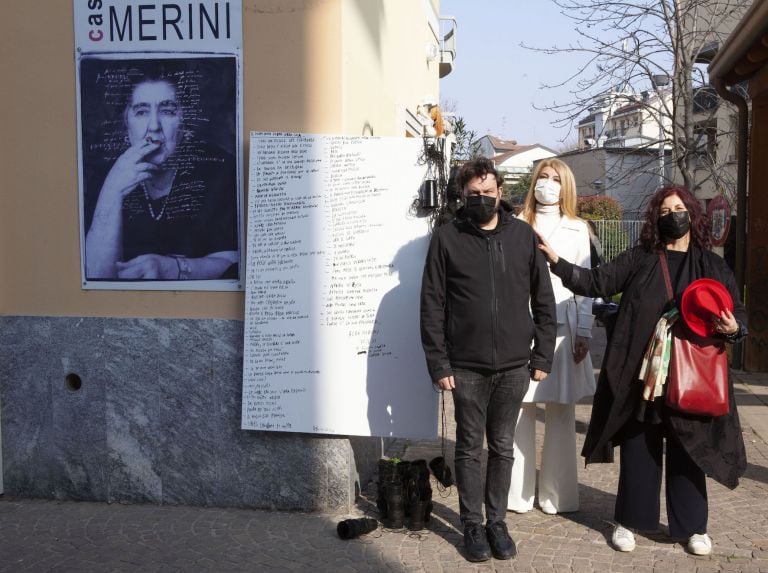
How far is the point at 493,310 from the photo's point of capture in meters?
4.41

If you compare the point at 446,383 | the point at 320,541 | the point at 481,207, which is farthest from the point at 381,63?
the point at 320,541

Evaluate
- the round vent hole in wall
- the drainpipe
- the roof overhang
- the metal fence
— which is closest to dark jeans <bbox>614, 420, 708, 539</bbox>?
the round vent hole in wall

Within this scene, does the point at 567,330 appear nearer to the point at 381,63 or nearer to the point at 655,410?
the point at 655,410

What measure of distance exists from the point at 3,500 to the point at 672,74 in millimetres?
10188

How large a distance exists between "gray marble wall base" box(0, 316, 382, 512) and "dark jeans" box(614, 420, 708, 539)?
1572 mm

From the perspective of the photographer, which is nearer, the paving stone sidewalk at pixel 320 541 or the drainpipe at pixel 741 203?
the paving stone sidewalk at pixel 320 541

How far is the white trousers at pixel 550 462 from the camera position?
202 inches

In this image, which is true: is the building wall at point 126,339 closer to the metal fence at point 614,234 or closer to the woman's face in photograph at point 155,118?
the woman's face in photograph at point 155,118

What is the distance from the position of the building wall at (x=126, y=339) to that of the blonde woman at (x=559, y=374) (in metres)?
1.03

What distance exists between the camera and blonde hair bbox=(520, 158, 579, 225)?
5.00 m

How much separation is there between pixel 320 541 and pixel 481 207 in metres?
1.96

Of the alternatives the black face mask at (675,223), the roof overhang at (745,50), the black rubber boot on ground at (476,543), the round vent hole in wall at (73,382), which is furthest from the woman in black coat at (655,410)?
the roof overhang at (745,50)

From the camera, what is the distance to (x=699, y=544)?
4.48 m

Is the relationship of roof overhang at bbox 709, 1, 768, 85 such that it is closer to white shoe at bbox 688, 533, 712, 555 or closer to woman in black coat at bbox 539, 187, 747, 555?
woman in black coat at bbox 539, 187, 747, 555
